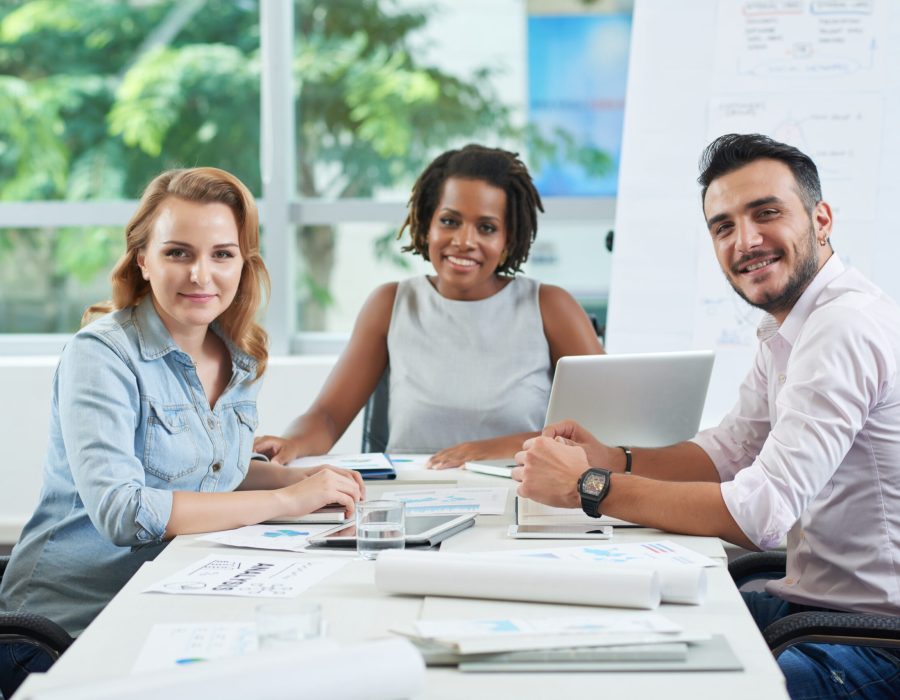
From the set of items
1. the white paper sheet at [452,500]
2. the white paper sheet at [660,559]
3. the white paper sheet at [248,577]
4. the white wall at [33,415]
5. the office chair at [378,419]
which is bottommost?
the white wall at [33,415]

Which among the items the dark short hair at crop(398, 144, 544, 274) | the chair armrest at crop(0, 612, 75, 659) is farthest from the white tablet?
the dark short hair at crop(398, 144, 544, 274)

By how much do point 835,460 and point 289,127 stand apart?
9.53 feet

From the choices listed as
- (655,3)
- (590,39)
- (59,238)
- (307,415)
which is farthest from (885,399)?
(59,238)

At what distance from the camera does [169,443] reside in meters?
1.89

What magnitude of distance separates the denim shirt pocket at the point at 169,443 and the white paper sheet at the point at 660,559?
2.14ft

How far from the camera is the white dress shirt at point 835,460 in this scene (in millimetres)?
1667

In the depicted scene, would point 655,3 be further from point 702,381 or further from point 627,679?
point 627,679

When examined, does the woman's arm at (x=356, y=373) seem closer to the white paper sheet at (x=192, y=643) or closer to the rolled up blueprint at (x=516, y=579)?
the rolled up blueprint at (x=516, y=579)

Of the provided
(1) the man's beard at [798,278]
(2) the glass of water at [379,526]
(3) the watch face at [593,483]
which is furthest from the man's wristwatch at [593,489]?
(1) the man's beard at [798,278]

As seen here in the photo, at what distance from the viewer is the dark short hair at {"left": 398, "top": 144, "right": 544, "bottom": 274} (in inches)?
113

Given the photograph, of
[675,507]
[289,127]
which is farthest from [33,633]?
[289,127]

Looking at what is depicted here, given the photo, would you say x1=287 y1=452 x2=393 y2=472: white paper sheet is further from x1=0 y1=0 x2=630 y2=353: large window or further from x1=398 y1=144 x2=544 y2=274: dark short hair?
x1=0 y1=0 x2=630 y2=353: large window

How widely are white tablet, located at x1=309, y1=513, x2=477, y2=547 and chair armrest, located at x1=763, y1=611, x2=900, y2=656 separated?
0.51 meters

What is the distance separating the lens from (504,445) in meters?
2.45
